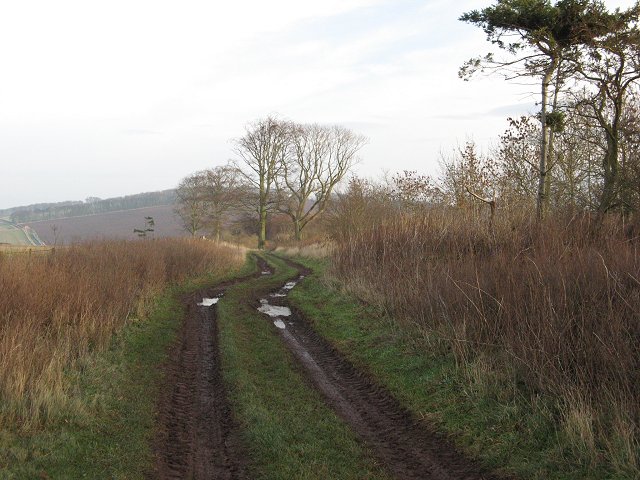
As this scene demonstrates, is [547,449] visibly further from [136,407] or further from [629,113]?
[629,113]

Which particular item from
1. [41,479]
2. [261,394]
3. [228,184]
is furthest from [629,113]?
[228,184]

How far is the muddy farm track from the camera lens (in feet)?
15.8

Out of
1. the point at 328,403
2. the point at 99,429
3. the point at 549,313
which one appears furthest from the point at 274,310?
the point at 549,313

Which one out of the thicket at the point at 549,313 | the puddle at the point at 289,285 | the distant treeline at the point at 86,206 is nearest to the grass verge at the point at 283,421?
the thicket at the point at 549,313

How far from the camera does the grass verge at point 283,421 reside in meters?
4.75

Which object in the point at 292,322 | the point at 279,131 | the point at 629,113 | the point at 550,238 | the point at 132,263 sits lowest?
the point at 292,322

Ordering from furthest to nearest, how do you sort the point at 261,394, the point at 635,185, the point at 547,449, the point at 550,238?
the point at 635,185 → the point at 550,238 → the point at 261,394 → the point at 547,449

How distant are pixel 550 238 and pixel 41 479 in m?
7.98

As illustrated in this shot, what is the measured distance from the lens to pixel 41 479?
4.38m

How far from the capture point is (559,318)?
18.9 ft

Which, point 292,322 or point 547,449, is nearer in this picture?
point 547,449

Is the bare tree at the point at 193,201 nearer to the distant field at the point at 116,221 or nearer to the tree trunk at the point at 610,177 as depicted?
the distant field at the point at 116,221

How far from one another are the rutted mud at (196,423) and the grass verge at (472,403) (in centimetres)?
232

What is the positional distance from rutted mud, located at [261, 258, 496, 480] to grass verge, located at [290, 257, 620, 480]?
165 millimetres
